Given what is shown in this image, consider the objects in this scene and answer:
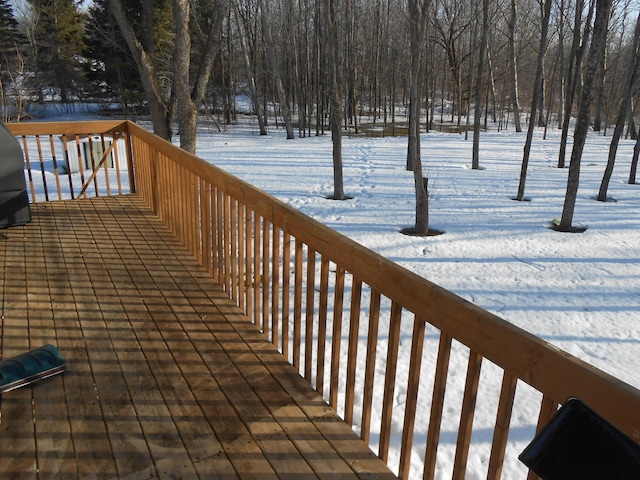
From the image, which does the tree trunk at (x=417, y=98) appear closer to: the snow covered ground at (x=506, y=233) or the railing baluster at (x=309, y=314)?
the snow covered ground at (x=506, y=233)

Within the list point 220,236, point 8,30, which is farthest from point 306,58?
point 220,236

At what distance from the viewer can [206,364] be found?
266 cm

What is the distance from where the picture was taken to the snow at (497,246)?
3738 millimetres

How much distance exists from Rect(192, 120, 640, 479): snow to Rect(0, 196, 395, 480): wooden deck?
0.95 meters

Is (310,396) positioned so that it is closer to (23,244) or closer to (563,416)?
(563,416)

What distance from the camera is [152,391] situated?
242cm

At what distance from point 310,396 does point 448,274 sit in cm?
405

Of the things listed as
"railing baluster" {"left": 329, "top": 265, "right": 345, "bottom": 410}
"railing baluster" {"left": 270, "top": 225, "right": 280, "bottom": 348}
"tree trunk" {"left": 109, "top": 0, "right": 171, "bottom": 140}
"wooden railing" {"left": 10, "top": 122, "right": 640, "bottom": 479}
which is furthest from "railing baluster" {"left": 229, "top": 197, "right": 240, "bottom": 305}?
"tree trunk" {"left": 109, "top": 0, "right": 171, "bottom": 140}

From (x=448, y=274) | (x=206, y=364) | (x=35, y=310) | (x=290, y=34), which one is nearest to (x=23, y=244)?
(x=35, y=310)

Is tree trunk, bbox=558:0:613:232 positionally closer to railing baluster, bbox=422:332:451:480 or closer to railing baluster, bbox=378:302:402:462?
railing baluster, bbox=378:302:402:462

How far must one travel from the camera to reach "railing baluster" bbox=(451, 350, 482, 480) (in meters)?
1.55

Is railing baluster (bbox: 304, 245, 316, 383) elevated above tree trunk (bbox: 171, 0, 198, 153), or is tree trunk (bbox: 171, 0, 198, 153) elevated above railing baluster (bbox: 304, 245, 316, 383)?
tree trunk (bbox: 171, 0, 198, 153)

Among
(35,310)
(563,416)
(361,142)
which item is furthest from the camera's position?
(361,142)

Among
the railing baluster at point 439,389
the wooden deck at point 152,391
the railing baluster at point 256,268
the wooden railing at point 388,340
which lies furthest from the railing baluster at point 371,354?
the railing baluster at point 256,268
